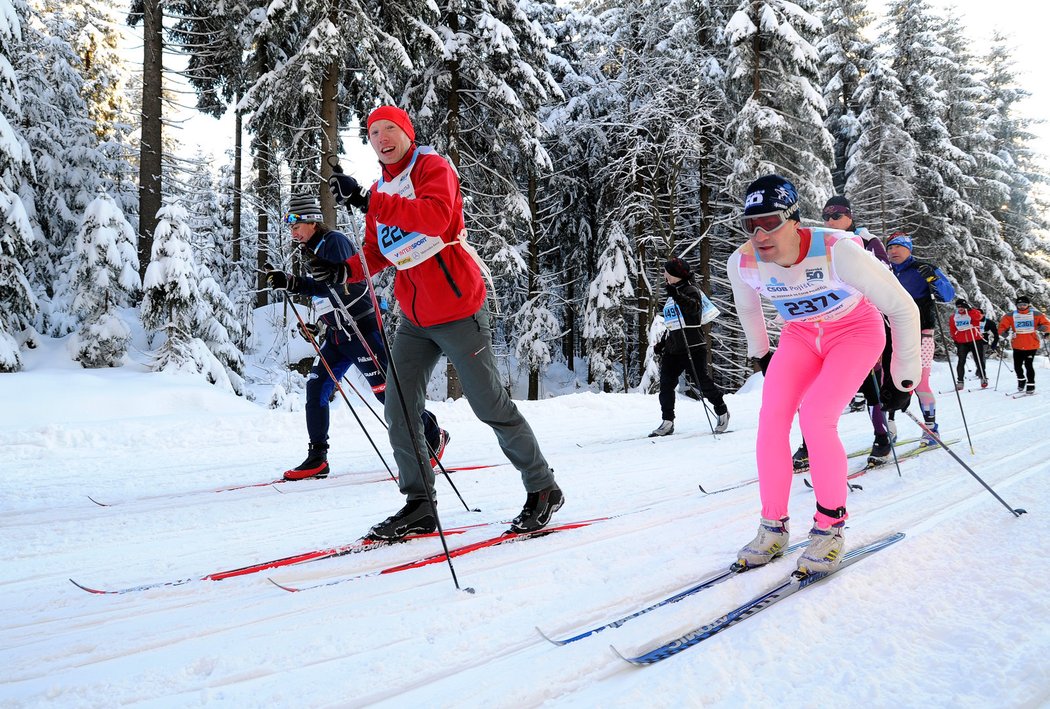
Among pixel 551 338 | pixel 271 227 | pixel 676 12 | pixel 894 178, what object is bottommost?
pixel 551 338

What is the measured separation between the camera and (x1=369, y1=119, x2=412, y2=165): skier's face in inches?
123

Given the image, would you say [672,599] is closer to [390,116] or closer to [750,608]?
[750,608]

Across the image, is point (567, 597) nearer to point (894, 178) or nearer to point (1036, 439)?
point (1036, 439)

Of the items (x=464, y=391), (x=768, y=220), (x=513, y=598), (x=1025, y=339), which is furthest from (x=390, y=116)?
(x=1025, y=339)

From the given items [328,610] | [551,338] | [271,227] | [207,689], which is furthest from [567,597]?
[271,227]

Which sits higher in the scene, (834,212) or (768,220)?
(834,212)

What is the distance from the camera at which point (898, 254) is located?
6016 millimetres

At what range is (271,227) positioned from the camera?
23.2 metres

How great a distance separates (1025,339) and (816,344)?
483 inches

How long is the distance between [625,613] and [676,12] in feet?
66.3

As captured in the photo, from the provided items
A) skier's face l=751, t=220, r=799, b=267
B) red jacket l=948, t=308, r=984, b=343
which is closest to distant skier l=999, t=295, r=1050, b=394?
red jacket l=948, t=308, r=984, b=343

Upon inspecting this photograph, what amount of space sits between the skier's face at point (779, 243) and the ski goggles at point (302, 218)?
312cm

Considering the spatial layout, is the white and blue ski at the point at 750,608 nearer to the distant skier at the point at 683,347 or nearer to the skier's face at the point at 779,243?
the skier's face at the point at 779,243

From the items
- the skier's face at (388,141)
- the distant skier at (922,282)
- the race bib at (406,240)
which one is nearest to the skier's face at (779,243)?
the race bib at (406,240)
